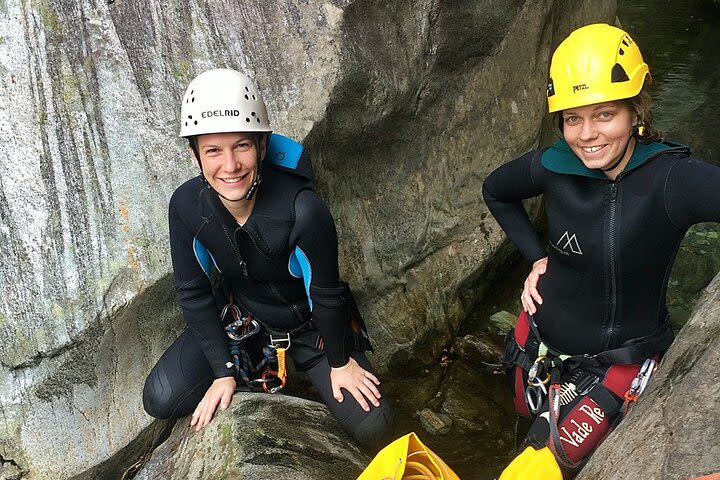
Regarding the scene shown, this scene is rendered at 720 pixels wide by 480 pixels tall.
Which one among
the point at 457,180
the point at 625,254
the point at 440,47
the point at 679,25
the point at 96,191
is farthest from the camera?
the point at 679,25

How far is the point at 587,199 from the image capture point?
334 cm

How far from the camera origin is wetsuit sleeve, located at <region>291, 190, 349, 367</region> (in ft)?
12.2

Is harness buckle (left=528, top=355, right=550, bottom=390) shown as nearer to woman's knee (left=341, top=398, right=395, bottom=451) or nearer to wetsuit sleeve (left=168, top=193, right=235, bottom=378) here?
woman's knee (left=341, top=398, right=395, bottom=451)

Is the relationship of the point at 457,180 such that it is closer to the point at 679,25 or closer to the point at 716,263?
the point at 716,263

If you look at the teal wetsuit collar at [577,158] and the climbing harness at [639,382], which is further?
the climbing harness at [639,382]

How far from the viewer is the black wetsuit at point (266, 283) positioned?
3752mm

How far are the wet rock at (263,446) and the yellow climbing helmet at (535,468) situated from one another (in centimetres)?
101

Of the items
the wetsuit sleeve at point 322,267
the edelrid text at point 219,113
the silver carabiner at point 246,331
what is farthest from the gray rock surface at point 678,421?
the edelrid text at point 219,113

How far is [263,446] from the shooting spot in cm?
365

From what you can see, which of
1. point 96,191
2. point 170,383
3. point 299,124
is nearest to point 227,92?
point 299,124

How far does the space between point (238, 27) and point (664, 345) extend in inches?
122

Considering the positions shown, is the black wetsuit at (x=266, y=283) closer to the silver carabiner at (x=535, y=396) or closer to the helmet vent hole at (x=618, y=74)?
the silver carabiner at (x=535, y=396)

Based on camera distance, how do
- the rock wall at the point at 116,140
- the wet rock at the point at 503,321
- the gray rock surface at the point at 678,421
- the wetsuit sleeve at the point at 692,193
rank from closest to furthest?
the gray rock surface at the point at 678,421, the wetsuit sleeve at the point at 692,193, the rock wall at the point at 116,140, the wet rock at the point at 503,321

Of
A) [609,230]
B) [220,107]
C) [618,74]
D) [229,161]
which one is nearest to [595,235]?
[609,230]
